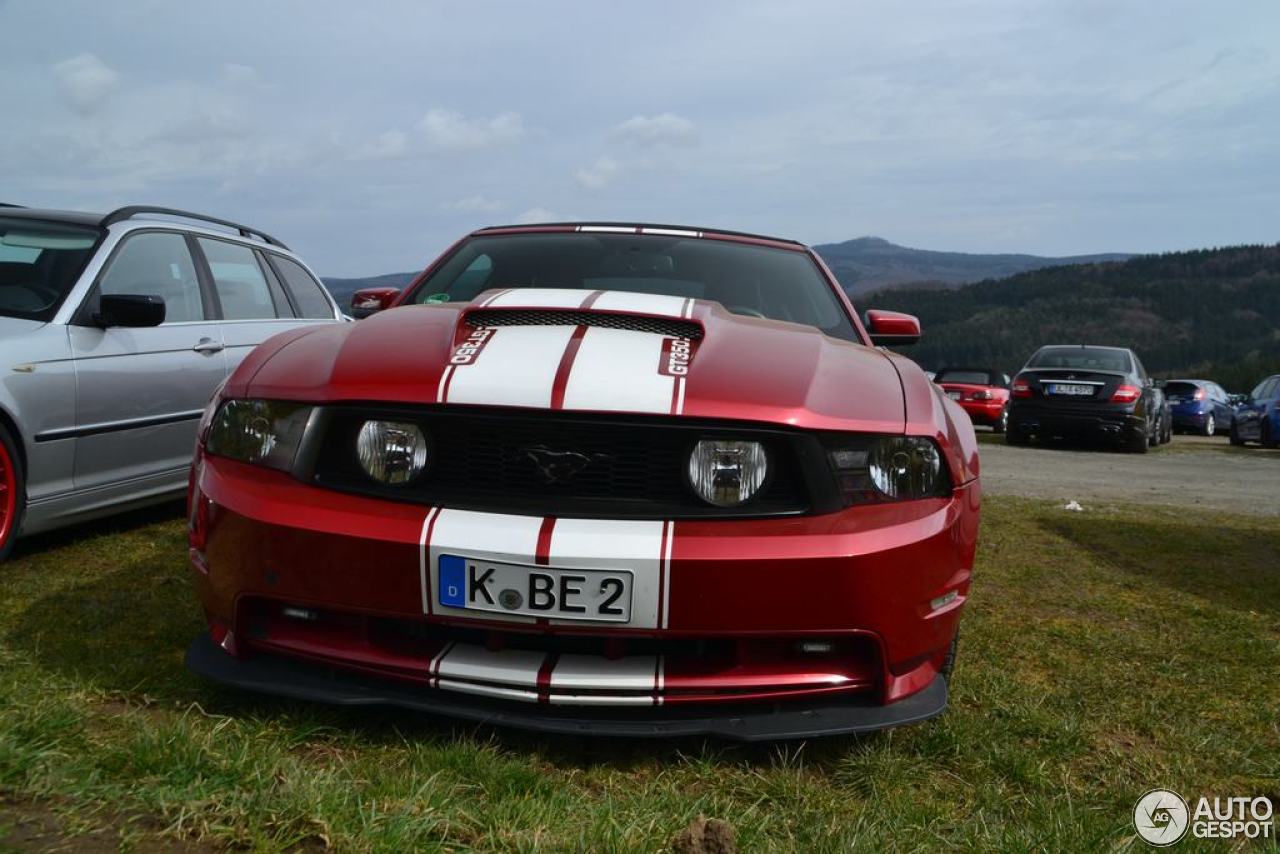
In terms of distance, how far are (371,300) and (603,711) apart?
7.19 feet

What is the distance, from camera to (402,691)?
216 centimetres

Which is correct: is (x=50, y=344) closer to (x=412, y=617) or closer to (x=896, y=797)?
(x=412, y=617)

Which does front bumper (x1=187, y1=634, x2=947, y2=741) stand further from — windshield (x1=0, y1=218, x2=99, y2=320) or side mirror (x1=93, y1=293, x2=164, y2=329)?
windshield (x1=0, y1=218, x2=99, y2=320)

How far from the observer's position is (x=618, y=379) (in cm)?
217

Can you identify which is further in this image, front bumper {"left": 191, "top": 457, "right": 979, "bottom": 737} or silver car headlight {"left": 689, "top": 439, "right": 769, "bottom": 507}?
silver car headlight {"left": 689, "top": 439, "right": 769, "bottom": 507}

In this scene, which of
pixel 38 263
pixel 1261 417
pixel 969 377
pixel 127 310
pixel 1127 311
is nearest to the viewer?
pixel 127 310

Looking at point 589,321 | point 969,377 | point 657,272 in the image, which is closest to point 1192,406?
point 969,377

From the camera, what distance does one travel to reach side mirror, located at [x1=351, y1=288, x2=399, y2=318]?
3.65 m

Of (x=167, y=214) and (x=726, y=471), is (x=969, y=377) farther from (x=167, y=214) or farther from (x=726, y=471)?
(x=726, y=471)

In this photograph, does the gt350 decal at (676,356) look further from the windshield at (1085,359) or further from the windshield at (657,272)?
the windshield at (1085,359)

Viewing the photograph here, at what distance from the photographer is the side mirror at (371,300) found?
3648 millimetres

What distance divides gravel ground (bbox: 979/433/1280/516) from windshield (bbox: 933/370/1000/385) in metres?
5.92

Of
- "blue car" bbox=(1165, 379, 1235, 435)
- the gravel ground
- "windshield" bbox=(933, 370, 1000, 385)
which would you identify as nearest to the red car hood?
the gravel ground

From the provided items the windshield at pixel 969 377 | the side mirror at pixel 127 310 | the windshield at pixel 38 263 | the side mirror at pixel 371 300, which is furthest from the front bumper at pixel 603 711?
the windshield at pixel 969 377
